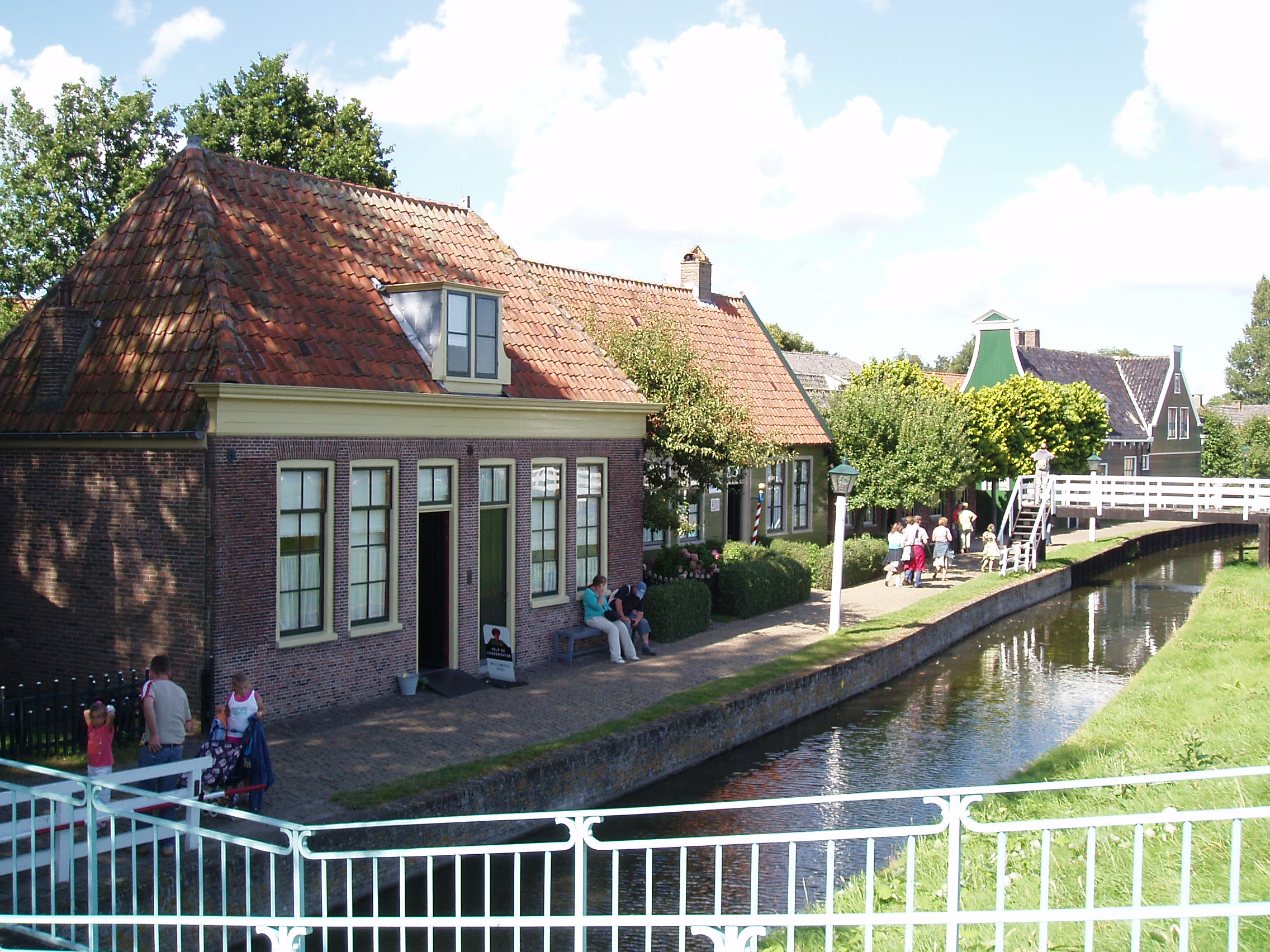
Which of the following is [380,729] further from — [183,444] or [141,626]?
[183,444]

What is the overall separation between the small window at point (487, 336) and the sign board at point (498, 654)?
3.60 meters

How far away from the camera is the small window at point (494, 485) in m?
16.3

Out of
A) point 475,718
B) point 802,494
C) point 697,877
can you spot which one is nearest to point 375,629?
point 475,718

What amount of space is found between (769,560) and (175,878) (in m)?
16.4

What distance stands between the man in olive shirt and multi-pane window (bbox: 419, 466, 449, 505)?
5.32 metres

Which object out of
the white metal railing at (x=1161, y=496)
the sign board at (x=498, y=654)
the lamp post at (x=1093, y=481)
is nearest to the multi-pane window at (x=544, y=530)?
the sign board at (x=498, y=654)

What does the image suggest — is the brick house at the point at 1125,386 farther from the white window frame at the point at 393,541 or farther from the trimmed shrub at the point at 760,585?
the white window frame at the point at 393,541

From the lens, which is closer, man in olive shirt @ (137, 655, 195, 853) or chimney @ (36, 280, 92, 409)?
man in olive shirt @ (137, 655, 195, 853)

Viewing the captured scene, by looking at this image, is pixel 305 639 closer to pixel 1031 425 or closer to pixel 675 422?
pixel 675 422

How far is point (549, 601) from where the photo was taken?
688 inches

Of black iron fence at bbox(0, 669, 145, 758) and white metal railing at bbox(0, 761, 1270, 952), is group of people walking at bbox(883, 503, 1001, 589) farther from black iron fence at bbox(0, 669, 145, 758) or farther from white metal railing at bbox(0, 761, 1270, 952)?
black iron fence at bbox(0, 669, 145, 758)

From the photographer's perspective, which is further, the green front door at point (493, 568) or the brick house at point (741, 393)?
the brick house at point (741, 393)

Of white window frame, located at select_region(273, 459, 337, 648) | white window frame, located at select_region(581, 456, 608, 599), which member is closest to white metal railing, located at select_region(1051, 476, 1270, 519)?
white window frame, located at select_region(581, 456, 608, 599)

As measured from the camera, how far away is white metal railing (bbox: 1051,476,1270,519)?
3266 cm
